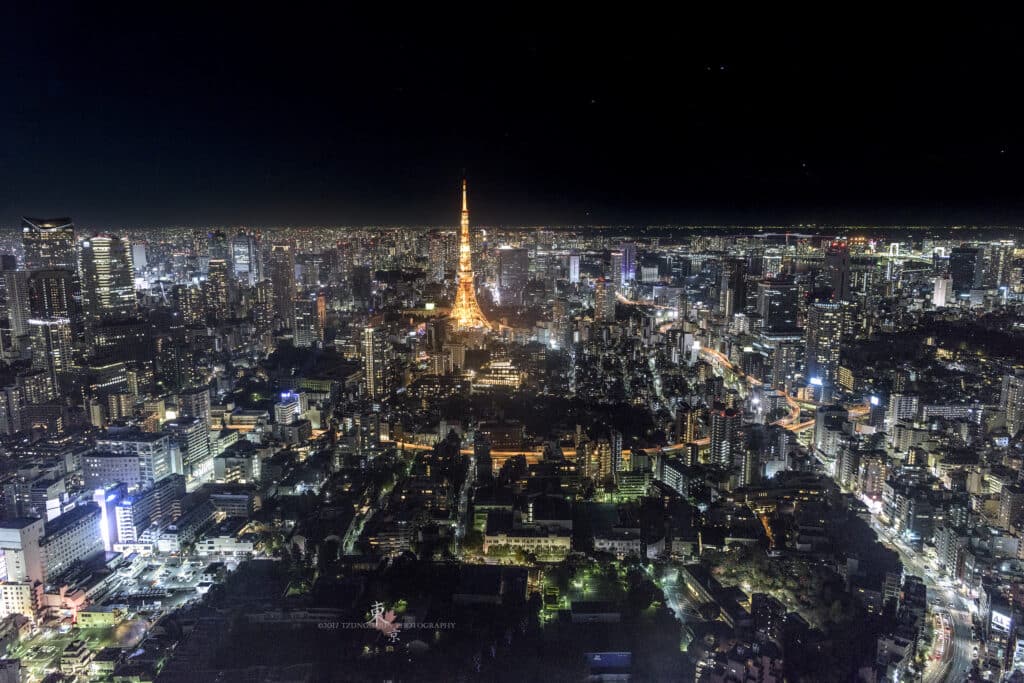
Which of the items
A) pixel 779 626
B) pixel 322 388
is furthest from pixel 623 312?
pixel 779 626

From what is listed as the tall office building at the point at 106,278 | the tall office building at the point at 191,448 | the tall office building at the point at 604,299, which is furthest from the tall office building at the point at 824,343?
the tall office building at the point at 106,278

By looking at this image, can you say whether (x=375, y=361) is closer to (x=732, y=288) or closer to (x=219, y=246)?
(x=219, y=246)

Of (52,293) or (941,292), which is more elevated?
(52,293)

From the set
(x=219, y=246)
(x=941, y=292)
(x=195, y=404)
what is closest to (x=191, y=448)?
(x=195, y=404)

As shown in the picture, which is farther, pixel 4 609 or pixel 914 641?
pixel 4 609

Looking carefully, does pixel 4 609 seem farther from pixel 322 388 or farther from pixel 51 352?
pixel 322 388

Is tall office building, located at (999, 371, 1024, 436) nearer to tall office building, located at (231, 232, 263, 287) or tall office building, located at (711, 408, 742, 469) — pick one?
tall office building, located at (711, 408, 742, 469)
